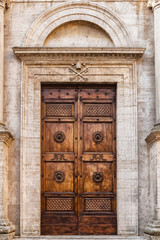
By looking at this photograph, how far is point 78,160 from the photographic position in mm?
13453

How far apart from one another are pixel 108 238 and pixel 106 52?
4009 millimetres

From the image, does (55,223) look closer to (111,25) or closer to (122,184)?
(122,184)

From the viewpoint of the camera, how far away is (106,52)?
13398mm

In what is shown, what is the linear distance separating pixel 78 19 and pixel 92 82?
1.47m

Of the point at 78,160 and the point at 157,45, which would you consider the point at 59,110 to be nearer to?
the point at 78,160

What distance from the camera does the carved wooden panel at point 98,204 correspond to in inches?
526

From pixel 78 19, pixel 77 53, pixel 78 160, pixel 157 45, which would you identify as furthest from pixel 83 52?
pixel 78 160

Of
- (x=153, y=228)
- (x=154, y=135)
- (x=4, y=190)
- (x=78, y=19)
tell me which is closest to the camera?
(x=153, y=228)

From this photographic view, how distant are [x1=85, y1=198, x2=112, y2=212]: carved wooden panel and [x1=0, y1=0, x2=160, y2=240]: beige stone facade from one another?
29cm

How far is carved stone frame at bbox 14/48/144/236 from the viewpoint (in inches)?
517

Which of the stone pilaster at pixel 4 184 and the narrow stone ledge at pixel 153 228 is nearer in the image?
the narrow stone ledge at pixel 153 228

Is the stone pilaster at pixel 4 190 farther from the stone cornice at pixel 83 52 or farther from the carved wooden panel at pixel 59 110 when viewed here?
the stone cornice at pixel 83 52

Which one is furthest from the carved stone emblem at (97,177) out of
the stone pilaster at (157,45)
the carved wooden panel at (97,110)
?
the stone pilaster at (157,45)

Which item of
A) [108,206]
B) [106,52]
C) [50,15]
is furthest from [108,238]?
[50,15]
